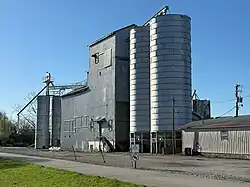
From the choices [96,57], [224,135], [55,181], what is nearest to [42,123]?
[96,57]

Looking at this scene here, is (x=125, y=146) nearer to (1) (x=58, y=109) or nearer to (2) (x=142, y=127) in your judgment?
(2) (x=142, y=127)

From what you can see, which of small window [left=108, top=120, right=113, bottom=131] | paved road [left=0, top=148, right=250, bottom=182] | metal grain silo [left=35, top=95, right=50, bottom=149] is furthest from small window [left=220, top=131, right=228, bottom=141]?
metal grain silo [left=35, top=95, right=50, bottom=149]

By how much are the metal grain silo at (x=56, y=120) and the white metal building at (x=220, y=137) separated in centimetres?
4113

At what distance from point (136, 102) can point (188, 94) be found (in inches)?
306

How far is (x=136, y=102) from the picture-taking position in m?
60.0

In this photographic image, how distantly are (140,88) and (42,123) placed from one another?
113ft

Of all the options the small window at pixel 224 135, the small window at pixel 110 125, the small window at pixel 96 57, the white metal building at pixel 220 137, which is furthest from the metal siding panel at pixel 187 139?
the small window at pixel 96 57

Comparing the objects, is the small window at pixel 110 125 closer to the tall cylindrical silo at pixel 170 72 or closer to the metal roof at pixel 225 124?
the tall cylindrical silo at pixel 170 72

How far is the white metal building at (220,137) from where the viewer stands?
135 feet

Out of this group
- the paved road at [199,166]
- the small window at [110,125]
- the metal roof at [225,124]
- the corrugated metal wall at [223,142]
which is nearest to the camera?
the paved road at [199,166]

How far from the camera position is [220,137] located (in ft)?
145

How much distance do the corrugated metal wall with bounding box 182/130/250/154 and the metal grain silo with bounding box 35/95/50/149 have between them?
4341 centimetres

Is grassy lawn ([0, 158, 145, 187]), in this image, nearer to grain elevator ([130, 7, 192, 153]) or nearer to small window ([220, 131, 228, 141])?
small window ([220, 131, 228, 141])

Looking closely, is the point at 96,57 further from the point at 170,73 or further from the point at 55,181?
the point at 55,181
